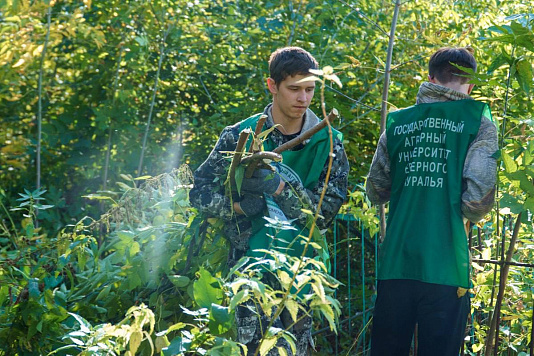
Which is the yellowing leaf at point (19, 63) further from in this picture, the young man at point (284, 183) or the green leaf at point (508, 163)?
the green leaf at point (508, 163)

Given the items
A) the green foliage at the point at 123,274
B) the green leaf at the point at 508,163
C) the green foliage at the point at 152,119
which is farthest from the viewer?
the green foliage at the point at 152,119

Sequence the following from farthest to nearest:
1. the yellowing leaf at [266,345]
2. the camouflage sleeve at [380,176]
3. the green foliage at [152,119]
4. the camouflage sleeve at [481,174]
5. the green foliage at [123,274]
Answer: the green foliage at [152,119] → the green foliage at [123,274] → the camouflage sleeve at [380,176] → the camouflage sleeve at [481,174] → the yellowing leaf at [266,345]

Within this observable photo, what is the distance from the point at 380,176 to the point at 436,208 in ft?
1.17


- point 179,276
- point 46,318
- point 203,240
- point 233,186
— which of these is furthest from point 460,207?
point 46,318

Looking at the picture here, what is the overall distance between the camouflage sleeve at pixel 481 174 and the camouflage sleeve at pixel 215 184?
34.9 inches

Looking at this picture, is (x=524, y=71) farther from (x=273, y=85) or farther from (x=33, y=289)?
(x=33, y=289)

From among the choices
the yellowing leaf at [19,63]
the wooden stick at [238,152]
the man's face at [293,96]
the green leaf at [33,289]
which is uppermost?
the yellowing leaf at [19,63]

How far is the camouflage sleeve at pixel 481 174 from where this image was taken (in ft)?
8.84

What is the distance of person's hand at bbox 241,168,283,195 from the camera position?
2.71 metres

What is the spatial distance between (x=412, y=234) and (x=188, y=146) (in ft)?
10.6

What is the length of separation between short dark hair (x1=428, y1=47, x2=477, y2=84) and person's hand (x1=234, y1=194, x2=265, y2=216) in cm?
83

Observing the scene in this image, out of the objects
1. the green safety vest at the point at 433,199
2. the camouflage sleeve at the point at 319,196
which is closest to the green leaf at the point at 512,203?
the green safety vest at the point at 433,199

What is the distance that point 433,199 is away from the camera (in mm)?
2789

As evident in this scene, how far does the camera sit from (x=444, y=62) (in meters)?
2.86
